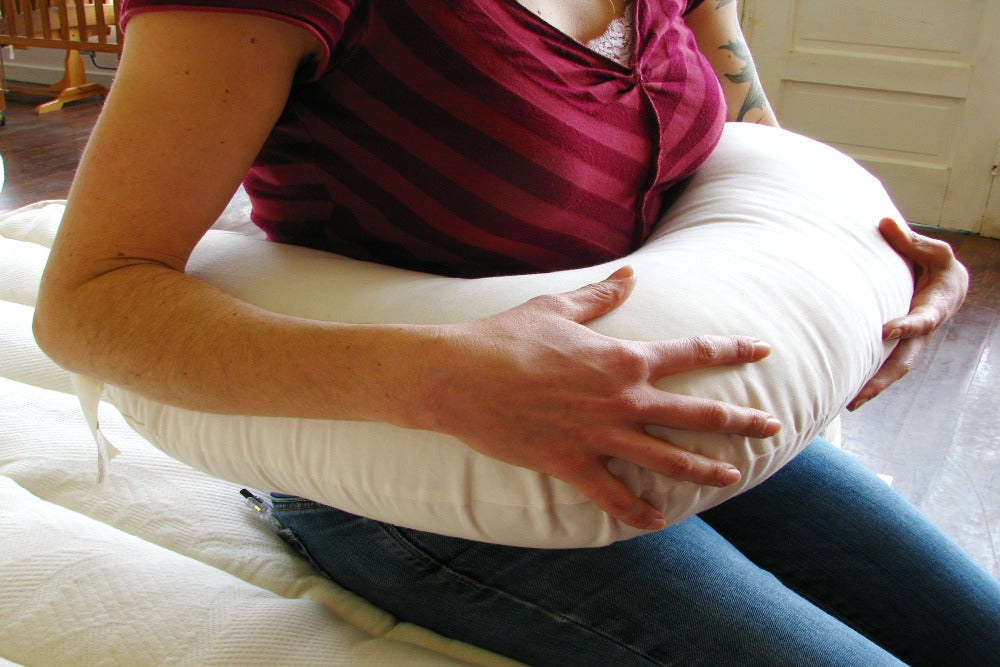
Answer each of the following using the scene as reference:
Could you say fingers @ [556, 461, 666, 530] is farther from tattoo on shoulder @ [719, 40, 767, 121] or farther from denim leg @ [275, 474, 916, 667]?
tattoo on shoulder @ [719, 40, 767, 121]

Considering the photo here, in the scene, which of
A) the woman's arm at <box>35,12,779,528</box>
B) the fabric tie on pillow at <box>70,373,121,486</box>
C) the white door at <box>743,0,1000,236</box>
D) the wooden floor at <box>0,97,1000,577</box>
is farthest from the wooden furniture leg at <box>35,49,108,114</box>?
the woman's arm at <box>35,12,779,528</box>

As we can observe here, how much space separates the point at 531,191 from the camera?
721mm

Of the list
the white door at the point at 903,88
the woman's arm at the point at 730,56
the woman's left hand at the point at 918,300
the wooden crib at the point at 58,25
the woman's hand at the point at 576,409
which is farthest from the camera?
the wooden crib at the point at 58,25

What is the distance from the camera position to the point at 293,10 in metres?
0.58

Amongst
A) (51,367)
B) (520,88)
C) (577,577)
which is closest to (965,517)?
(577,577)

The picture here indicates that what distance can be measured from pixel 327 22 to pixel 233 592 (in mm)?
462

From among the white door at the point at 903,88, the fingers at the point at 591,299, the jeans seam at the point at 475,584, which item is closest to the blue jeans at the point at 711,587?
the jeans seam at the point at 475,584

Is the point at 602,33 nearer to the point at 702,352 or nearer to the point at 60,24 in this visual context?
the point at 702,352

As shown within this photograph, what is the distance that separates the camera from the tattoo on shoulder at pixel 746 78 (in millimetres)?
1185

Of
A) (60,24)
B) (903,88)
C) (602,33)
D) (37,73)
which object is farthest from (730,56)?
(37,73)

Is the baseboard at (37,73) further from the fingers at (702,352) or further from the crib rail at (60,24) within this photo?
the fingers at (702,352)

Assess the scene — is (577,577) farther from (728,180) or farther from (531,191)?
(728,180)

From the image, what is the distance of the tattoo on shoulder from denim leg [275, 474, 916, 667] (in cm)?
65

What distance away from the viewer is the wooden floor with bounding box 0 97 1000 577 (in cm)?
177
